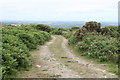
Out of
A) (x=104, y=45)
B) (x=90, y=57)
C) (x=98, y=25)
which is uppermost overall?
(x=98, y=25)

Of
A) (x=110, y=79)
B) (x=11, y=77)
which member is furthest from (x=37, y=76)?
(x=110, y=79)

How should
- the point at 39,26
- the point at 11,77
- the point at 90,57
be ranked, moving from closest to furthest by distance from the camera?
the point at 11,77, the point at 90,57, the point at 39,26

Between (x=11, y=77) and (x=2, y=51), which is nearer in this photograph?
(x=11, y=77)

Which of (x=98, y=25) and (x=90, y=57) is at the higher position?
(x=98, y=25)

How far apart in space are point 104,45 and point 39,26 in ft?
97.6

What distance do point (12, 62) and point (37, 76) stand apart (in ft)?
4.80

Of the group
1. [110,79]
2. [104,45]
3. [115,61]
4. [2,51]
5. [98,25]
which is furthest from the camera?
[98,25]

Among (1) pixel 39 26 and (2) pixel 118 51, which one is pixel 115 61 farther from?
(1) pixel 39 26

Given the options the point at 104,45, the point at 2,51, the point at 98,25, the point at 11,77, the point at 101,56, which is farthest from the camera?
the point at 98,25

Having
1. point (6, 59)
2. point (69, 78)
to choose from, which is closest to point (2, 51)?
point (6, 59)

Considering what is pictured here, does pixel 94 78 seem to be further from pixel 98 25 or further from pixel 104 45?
pixel 98 25

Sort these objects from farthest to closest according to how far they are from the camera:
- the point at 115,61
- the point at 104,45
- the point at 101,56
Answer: the point at 104,45 < the point at 101,56 < the point at 115,61

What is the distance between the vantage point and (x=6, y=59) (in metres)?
7.23

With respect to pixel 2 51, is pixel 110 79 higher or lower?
lower
